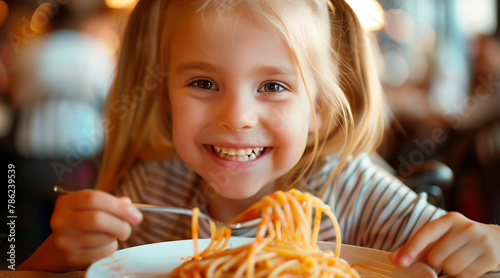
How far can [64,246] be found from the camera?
68 cm

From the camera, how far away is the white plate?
2.04ft

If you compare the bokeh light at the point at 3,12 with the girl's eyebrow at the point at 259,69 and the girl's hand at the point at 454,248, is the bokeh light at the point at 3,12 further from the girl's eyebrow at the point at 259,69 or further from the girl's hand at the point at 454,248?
the girl's hand at the point at 454,248

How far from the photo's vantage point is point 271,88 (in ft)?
2.71

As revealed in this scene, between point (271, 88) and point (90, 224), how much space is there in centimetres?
37

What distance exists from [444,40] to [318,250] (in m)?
2.33

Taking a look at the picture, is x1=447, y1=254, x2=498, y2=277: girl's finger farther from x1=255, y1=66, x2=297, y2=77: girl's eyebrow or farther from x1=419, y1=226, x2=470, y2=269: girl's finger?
x1=255, y1=66, x2=297, y2=77: girl's eyebrow

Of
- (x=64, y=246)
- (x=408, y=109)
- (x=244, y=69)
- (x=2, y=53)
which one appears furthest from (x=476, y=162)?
(x=2, y=53)

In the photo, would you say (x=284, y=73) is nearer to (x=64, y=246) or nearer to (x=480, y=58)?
(x=64, y=246)

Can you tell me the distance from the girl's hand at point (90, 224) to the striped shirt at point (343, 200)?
0.39 m

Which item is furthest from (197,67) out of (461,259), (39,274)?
(461,259)

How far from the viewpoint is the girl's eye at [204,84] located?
0.84m

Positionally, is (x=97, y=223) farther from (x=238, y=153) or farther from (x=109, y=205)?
(x=238, y=153)
